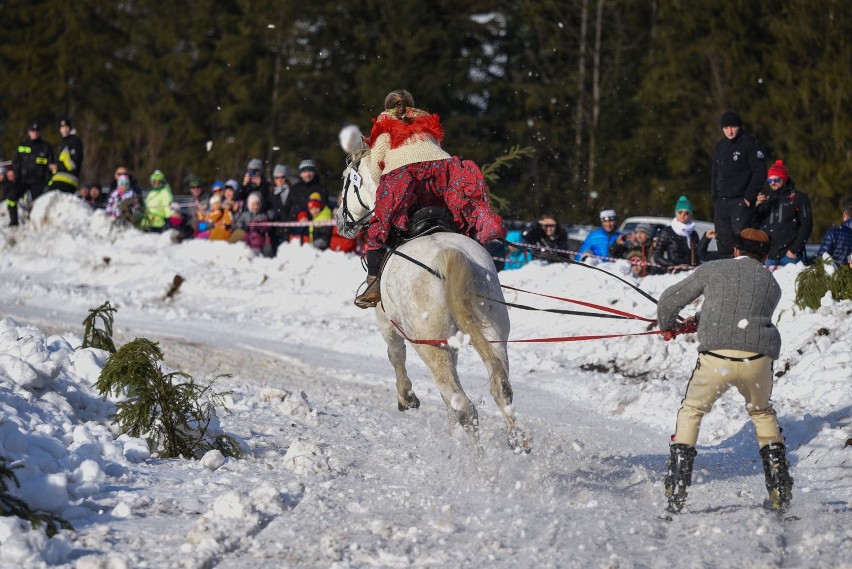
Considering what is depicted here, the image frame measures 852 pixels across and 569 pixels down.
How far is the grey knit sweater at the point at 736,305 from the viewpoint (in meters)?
6.04

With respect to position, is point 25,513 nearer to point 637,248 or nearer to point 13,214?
point 637,248

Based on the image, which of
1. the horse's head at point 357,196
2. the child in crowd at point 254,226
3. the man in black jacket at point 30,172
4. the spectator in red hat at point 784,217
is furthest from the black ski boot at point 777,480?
the man in black jacket at point 30,172

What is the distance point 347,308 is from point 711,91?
50.0 ft

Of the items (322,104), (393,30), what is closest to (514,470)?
(393,30)

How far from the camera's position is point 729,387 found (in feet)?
20.2

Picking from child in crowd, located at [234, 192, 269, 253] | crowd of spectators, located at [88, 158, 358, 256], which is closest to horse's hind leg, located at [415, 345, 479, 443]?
crowd of spectators, located at [88, 158, 358, 256]

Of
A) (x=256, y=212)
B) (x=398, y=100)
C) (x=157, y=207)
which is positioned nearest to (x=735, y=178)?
(x=398, y=100)

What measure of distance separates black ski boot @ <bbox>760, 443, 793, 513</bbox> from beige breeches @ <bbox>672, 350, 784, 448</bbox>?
9 cm

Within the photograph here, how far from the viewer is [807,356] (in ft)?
31.3

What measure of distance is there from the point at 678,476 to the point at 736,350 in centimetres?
76

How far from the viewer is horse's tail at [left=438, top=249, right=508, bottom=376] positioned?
270 inches

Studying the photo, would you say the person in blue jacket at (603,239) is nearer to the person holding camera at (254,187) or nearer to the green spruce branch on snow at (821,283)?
the green spruce branch on snow at (821,283)

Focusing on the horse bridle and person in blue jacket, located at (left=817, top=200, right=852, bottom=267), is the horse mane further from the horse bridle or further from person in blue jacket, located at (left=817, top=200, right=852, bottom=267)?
person in blue jacket, located at (left=817, top=200, right=852, bottom=267)

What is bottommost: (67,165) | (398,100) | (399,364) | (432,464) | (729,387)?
(432,464)
